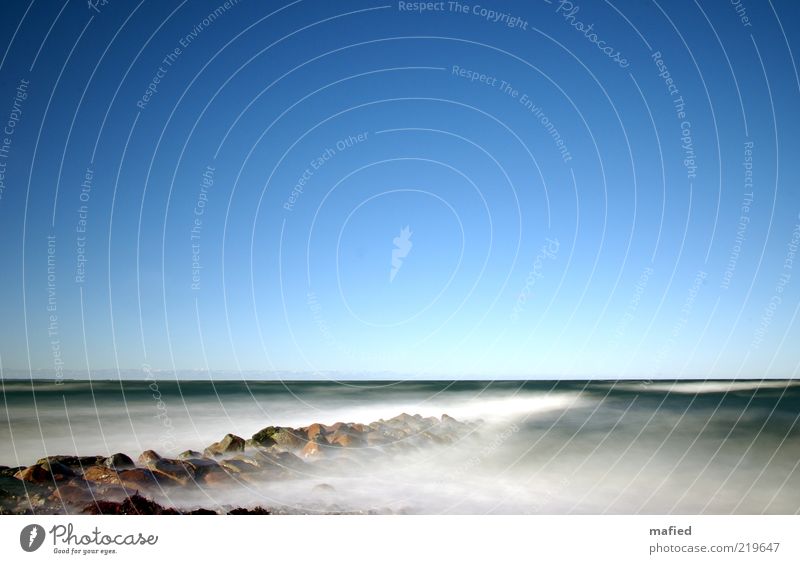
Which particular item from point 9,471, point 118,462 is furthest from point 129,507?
point 9,471

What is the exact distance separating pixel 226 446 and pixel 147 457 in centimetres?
96

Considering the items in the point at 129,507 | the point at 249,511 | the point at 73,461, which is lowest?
the point at 249,511

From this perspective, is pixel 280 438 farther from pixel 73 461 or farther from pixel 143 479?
pixel 73 461

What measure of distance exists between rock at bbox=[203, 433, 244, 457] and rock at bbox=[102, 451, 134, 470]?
36.7 inches

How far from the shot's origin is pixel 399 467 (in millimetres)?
7758

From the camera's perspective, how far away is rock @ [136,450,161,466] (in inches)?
295

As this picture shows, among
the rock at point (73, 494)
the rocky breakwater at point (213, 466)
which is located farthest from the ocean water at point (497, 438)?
the rock at point (73, 494)

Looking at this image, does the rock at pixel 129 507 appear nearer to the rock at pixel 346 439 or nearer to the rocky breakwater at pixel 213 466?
the rocky breakwater at pixel 213 466

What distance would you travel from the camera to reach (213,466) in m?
7.16

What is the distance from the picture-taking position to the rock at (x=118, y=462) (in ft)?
23.4

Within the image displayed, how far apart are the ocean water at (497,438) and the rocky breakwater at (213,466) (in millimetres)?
162
